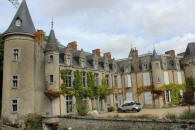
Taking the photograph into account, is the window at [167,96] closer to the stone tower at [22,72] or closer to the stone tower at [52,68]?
the stone tower at [52,68]

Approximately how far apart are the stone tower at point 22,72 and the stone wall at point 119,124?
9.36 ft

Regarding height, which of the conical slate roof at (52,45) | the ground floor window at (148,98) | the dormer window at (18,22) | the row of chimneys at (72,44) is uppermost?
the dormer window at (18,22)

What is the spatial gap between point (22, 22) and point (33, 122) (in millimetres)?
11104

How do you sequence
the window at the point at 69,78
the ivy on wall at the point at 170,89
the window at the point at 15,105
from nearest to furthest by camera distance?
1. the window at the point at 15,105
2. the window at the point at 69,78
3. the ivy on wall at the point at 170,89

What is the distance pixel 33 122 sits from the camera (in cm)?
2069

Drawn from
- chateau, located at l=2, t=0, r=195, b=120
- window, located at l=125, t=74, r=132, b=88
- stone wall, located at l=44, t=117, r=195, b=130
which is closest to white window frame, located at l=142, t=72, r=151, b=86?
chateau, located at l=2, t=0, r=195, b=120

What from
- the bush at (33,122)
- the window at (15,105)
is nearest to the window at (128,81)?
the bush at (33,122)

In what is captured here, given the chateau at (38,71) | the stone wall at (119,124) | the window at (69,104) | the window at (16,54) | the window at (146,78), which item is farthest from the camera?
the window at (146,78)

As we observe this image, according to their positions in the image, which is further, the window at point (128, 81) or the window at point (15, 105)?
the window at point (128, 81)

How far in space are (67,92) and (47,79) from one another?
277cm

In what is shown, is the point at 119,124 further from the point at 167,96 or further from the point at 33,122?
the point at 167,96

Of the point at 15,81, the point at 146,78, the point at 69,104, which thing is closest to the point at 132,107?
the point at 69,104

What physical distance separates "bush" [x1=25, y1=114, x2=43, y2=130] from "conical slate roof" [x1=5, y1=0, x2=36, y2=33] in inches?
371

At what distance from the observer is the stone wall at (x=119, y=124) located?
11.8 m
